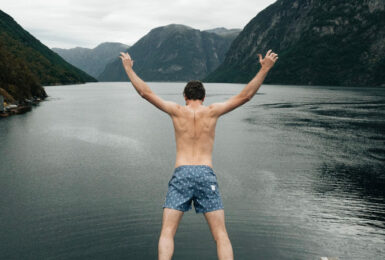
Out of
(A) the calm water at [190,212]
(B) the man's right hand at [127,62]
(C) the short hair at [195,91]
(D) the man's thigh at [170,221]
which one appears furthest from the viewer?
(A) the calm water at [190,212]

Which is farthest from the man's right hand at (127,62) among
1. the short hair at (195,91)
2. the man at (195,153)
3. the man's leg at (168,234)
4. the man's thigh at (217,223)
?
the man's thigh at (217,223)

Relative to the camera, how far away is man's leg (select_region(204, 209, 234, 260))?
4.35 m

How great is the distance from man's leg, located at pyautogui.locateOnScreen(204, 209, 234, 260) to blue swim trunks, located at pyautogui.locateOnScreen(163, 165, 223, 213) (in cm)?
9

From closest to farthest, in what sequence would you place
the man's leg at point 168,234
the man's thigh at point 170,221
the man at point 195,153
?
1. the man's leg at point 168,234
2. the man's thigh at point 170,221
3. the man at point 195,153

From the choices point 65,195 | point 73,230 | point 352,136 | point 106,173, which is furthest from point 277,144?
point 73,230

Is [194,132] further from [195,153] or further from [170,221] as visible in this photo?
[170,221]

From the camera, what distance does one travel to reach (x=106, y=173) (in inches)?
594

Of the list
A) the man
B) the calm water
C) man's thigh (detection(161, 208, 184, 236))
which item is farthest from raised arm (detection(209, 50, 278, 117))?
the calm water

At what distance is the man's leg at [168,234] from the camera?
430 cm

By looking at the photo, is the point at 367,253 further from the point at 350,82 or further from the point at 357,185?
the point at 350,82

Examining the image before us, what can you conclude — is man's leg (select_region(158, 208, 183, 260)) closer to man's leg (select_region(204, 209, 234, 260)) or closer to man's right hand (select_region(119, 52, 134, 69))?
man's leg (select_region(204, 209, 234, 260))

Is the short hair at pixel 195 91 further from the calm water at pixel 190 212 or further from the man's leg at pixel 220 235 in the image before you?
the calm water at pixel 190 212

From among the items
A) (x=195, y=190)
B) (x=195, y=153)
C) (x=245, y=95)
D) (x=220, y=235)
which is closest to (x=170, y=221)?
(x=195, y=190)

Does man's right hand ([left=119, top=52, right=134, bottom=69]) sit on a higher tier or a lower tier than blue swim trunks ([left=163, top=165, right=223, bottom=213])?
higher
